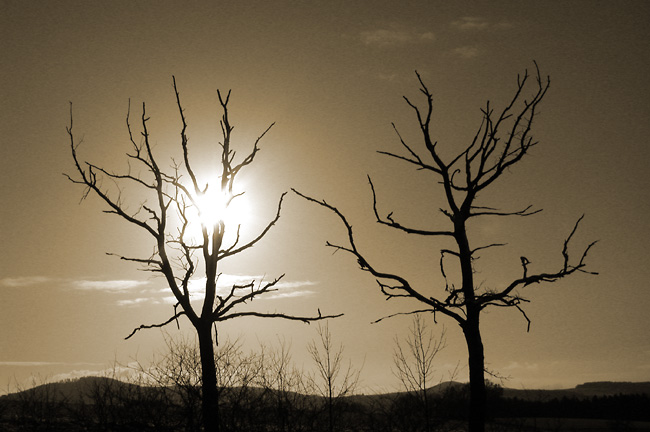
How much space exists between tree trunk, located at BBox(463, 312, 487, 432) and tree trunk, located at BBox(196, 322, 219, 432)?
5.95 meters

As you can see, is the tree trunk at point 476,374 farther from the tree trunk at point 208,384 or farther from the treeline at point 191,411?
the treeline at point 191,411

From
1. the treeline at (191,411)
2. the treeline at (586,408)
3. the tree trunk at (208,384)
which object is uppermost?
the tree trunk at (208,384)

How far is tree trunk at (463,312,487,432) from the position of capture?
8.09m

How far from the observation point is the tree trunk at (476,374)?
8094mm

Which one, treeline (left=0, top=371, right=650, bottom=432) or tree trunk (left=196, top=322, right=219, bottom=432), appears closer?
tree trunk (left=196, top=322, right=219, bottom=432)


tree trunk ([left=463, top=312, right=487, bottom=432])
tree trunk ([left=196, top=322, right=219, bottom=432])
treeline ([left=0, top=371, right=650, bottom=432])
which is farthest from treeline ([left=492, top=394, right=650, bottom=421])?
tree trunk ([left=463, top=312, right=487, bottom=432])

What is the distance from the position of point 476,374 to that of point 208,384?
247 inches

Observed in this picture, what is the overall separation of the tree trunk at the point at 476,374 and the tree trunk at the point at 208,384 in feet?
19.5

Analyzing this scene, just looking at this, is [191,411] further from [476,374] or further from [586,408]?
[586,408]

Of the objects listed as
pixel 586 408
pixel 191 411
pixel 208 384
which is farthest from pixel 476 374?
pixel 586 408

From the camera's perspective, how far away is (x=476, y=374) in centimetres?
814

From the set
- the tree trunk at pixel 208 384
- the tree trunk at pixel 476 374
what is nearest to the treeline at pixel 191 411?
the tree trunk at pixel 208 384

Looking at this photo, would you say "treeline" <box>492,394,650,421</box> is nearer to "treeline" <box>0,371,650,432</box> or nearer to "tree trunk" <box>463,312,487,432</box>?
"treeline" <box>0,371,650,432</box>

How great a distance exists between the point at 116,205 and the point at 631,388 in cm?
12917
